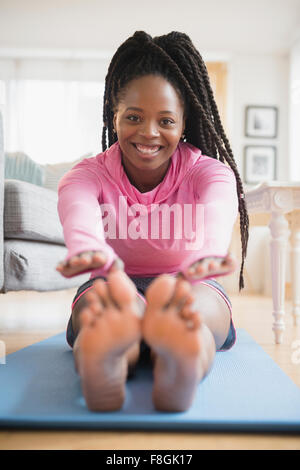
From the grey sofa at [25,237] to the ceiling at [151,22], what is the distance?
2293 millimetres

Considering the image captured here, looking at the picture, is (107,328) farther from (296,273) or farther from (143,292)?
(296,273)

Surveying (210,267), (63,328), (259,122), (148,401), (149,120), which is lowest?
(63,328)

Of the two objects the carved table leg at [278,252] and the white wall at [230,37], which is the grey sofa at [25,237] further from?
the white wall at [230,37]

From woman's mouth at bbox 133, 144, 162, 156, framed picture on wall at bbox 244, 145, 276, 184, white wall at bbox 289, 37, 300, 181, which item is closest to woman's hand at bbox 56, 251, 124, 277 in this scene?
woman's mouth at bbox 133, 144, 162, 156

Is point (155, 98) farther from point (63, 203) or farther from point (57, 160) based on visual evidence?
point (57, 160)

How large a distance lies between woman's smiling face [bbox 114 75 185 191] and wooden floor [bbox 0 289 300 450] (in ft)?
1.74

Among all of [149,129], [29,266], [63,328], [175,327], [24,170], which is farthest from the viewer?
[24,170]

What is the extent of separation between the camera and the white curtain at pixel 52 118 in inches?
151

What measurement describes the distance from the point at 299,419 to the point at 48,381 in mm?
449

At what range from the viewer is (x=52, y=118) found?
3854mm

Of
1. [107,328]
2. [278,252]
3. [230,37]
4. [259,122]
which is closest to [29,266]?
[278,252]

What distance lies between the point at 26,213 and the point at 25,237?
90mm

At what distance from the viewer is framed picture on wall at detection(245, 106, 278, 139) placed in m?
3.61
